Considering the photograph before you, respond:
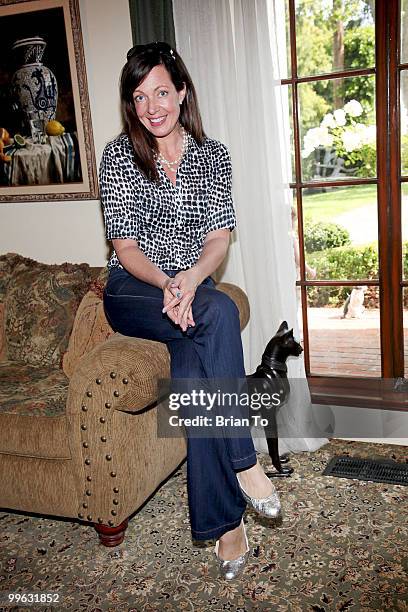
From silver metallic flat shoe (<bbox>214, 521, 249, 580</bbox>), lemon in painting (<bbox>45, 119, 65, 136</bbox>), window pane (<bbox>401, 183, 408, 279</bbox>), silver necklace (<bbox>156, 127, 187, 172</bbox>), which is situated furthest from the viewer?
lemon in painting (<bbox>45, 119, 65, 136</bbox>)

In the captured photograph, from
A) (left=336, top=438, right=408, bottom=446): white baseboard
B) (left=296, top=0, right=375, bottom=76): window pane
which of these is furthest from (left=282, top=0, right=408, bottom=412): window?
(left=336, top=438, right=408, bottom=446): white baseboard

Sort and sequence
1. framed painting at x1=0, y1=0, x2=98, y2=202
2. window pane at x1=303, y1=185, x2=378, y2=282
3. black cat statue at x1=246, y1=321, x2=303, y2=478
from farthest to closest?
framed painting at x1=0, y1=0, x2=98, y2=202 → window pane at x1=303, y1=185, x2=378, y2=282 → black cat statue at x1=246, y1=321, x2=303, y2=478

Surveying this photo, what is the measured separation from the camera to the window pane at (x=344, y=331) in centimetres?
346

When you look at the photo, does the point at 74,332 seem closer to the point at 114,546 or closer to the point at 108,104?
the point at 114,546

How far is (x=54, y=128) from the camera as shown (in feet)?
12.2

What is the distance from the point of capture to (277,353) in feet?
9.87

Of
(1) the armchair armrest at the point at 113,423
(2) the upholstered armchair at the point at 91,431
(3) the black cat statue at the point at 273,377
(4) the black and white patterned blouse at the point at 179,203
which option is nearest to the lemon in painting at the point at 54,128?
(2) the upholstered armchair at the point at 91,431

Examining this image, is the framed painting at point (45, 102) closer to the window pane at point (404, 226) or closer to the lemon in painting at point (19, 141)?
the lemon in painting at point (19, 141)

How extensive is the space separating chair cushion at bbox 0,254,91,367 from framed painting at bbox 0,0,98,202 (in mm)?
549

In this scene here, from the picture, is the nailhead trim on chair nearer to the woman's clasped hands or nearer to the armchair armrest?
the armchair armrest

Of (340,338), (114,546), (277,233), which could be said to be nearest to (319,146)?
(277,233)

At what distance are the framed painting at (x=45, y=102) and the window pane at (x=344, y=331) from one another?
1.34 m

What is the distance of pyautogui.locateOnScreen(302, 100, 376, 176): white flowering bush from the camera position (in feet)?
10.7

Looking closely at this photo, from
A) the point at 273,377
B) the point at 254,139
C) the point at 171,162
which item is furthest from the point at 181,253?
the point at 254,139
